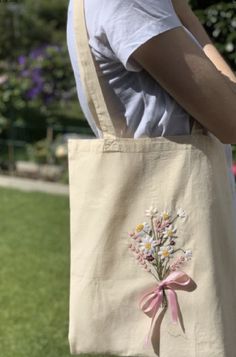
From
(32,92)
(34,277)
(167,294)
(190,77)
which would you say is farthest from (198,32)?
(32,92)

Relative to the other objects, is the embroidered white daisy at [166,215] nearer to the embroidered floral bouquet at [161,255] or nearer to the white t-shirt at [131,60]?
the embroidered floral bouquet at [161,255]

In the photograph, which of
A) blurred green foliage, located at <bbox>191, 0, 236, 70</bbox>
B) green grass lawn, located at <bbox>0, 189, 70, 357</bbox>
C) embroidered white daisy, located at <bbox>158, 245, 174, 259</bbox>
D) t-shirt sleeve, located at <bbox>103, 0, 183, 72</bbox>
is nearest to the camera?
t-shirt sleeve, located at <bbox>103, 0, 183, 72</bbox>

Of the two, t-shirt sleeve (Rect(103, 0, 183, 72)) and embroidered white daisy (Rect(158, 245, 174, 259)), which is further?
embroidered white daisy (Rect(158, 245, 174, 259))

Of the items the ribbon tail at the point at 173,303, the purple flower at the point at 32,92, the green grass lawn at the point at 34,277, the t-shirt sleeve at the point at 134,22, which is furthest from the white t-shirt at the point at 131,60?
the purple flower at the point at 32,92

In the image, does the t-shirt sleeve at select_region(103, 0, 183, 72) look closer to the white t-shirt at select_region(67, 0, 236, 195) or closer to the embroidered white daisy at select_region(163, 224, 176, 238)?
the white t-shirt at select_region(67, 0, 236, 195)

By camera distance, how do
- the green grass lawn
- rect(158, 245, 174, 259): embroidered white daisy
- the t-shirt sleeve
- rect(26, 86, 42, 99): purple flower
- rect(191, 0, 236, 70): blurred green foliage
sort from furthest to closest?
1. rect(26, 86, 42, 99): purple flower
2. the green grass lawn
3. rect(191, 0, 236, 70): blurred green foliage
4. rect(158, 245, 174, 259): embroidered white daisy
5. the t-shirt sleeve

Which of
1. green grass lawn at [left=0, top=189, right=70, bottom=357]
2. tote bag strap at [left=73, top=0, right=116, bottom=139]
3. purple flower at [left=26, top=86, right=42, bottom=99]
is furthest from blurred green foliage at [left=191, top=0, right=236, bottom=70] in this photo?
purple flower at [left=26, top=86, right=42, bottom=99]

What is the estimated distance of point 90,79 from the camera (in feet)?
4.47

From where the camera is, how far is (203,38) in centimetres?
151

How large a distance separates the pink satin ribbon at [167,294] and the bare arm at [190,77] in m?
0.32

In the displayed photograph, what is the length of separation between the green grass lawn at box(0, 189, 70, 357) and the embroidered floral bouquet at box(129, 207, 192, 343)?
1919 millimetres

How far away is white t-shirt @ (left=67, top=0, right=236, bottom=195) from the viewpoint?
1272 mm

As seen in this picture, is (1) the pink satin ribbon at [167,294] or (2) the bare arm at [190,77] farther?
(1) the pink satin ribbon at [167,294]

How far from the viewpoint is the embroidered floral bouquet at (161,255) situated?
4.45 feet
